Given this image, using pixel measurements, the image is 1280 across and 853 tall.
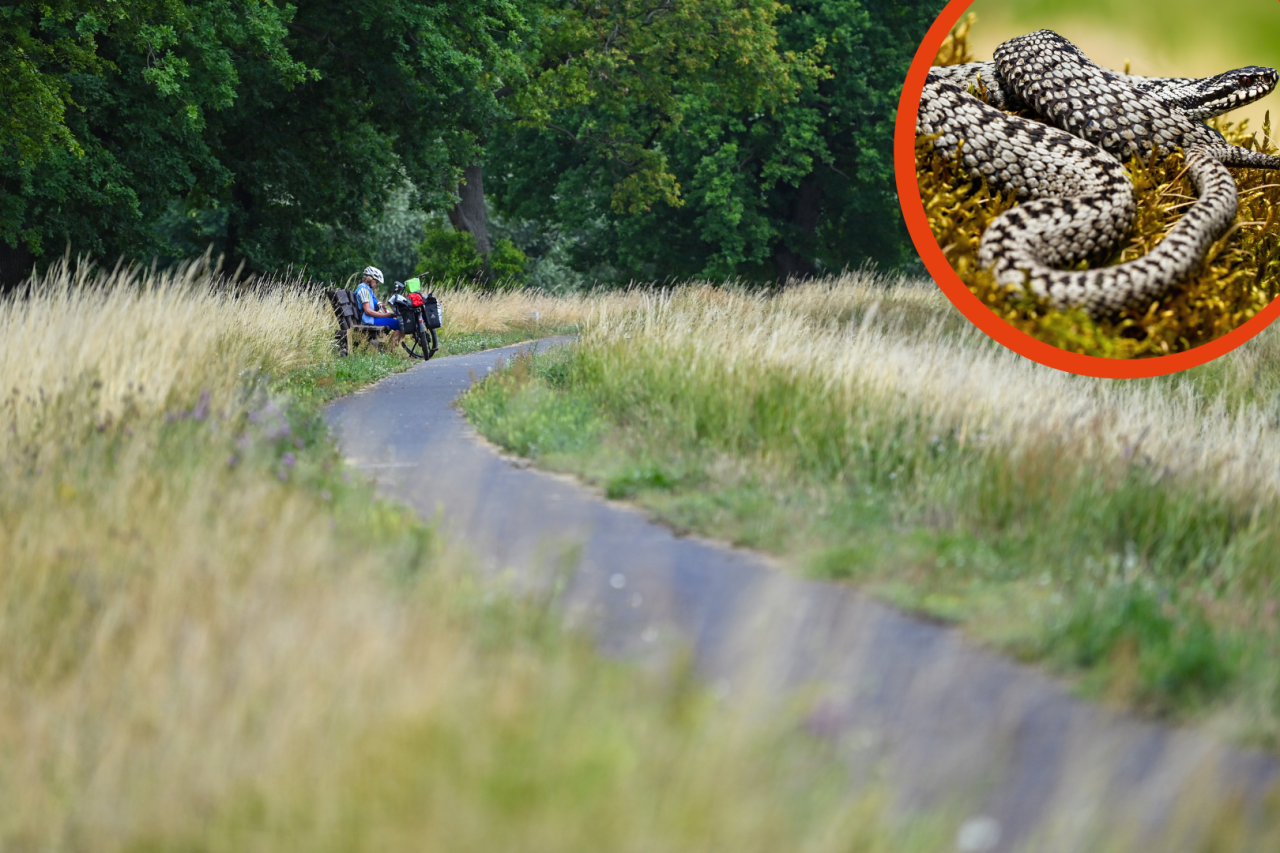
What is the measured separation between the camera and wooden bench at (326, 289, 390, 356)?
54.9 feet

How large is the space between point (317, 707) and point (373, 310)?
14.3 metres

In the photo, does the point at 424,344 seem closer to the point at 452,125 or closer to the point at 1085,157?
the point at 452,125

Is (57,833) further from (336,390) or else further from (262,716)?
(336,390)

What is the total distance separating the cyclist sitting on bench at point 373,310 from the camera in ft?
55.4

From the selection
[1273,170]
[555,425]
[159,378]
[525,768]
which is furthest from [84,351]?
[1273,170]

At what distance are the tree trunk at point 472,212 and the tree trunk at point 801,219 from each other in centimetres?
922

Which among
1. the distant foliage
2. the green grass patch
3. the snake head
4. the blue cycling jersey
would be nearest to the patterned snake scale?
the snake head

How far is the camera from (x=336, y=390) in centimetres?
1303

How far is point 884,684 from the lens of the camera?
409cm

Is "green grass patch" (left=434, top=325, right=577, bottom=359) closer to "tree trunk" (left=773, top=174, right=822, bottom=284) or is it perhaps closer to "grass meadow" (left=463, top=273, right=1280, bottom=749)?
"grass meadow" (left=463, top=273, right=1280, bottom=749)

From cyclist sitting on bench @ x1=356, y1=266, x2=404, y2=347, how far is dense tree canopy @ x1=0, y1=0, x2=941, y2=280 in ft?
11.9

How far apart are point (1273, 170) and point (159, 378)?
5.78 m

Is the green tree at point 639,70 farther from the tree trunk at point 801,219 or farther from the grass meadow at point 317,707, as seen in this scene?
the grass meadow at point 317,707

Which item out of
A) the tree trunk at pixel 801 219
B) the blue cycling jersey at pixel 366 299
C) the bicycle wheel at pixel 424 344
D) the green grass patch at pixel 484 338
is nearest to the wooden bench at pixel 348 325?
the blue cycling jersey at pixel 366 299
